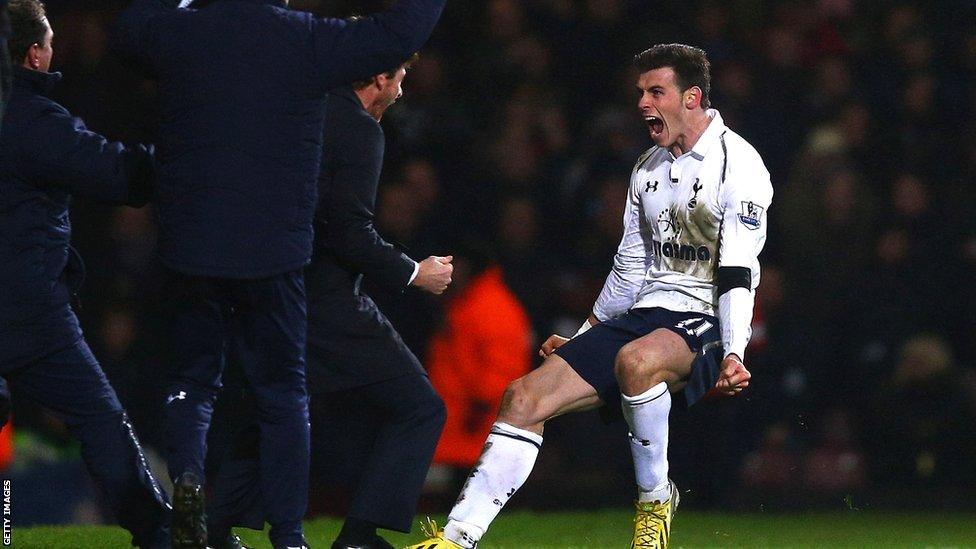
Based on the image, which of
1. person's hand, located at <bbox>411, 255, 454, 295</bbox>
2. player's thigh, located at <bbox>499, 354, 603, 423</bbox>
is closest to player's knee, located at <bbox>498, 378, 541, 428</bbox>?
player's thigh, located at <bbox>499, 354, 603, 423</bbox>

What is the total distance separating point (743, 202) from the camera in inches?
183

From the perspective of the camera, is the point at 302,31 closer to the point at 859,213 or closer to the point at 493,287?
the point at 493,287

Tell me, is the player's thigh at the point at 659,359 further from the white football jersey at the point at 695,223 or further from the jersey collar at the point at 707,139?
the jersey collar at the point at 707,139

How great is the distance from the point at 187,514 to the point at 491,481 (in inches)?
42.2

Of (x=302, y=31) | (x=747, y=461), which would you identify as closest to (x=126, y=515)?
(x=302, y=31)

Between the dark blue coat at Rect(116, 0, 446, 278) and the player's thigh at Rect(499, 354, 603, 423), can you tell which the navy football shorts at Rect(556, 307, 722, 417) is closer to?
the player's thigh at Rect(499, 354, 603, 423)

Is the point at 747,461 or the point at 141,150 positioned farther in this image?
the point at 747,461

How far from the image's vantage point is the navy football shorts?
4.70 metres

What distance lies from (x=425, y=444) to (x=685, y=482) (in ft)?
10.0

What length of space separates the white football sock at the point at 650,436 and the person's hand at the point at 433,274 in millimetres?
668

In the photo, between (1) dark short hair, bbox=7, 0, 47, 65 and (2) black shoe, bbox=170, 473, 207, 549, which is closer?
(2) black shoe, bbox=170, 473, 207, 549

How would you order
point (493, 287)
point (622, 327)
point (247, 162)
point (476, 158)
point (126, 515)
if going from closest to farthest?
point (247, 162) < point (126, 515) < point (622, 327) < point (493, 287) < point (476, 158)

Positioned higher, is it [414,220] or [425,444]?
[414,220]

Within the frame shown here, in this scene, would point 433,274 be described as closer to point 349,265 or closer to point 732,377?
point 349,265
